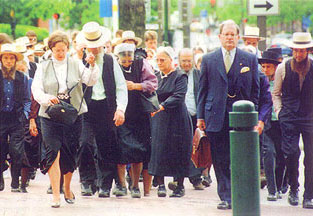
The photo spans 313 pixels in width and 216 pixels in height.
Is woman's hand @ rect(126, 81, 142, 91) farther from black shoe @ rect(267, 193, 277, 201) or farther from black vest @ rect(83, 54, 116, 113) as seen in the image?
black shoe @ rect(267, 193, 277, 201)

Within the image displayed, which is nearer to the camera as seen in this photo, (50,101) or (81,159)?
(50,101)

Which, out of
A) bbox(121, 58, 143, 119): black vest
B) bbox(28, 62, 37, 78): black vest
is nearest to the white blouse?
bbox(121, 58, 143, 119): black vest

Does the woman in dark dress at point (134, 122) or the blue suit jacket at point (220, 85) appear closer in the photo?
the blue suit jacket at point (220, 85)

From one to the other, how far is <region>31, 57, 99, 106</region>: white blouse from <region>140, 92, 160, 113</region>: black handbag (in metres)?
1.09

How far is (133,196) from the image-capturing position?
36.0 feet

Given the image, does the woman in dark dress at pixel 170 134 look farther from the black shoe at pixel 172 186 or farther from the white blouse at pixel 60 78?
the white blouse at pixel 60 78

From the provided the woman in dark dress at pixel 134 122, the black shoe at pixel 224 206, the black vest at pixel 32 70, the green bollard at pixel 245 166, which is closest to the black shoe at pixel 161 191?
the woman in dark dress at pixel 134 122

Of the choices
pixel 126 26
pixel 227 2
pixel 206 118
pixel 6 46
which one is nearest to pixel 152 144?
pixel 206 118

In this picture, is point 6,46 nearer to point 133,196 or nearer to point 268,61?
point 133,196

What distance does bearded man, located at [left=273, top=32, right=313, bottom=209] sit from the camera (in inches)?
401

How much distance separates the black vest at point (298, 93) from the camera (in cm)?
1020

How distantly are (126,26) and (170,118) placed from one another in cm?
489

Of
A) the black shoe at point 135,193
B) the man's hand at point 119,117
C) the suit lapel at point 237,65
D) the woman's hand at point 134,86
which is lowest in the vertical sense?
the black shoe at point 135,193

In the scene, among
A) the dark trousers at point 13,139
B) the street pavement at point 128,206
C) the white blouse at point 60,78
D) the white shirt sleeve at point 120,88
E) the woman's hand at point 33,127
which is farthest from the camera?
the woman's hand at point 33,127
